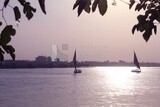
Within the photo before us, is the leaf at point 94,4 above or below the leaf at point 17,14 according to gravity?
above

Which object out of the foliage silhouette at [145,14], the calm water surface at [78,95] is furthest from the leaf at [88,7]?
the calm water surface at [78,95]

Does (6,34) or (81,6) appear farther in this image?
(81,6)

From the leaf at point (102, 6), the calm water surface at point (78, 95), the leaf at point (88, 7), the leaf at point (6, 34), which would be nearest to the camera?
the leaf at point (6, 34)

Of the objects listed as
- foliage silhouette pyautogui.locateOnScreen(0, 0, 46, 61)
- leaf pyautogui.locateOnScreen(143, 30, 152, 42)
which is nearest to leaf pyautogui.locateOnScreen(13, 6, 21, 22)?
foliage silhouette pyautogui.locateOnScreen(0, 0, 46, 61)

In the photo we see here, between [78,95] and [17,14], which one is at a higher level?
[17,14]

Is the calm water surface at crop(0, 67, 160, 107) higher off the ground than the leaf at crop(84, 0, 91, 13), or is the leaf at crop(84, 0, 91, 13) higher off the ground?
the leaf at crop(84, 0, 91, 13)

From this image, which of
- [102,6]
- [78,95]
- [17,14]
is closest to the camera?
[102,6]

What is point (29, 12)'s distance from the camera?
1970mm

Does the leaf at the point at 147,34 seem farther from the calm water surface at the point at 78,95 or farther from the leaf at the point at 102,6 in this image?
the calm water surface at the point at 78,95

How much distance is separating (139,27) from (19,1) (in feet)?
1.86

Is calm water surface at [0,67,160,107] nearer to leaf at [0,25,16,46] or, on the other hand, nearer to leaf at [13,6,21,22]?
leaf at [13,6,21,22]

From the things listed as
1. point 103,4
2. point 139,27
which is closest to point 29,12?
point 103,4

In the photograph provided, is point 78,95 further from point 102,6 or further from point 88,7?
point 102,6

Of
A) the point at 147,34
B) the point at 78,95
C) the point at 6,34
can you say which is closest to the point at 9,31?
the point at 6,34
